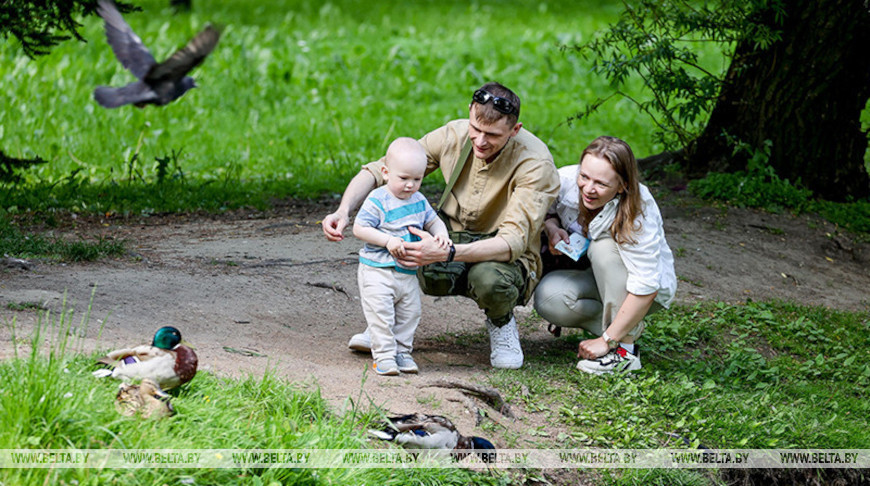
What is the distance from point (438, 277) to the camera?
4.38 metres

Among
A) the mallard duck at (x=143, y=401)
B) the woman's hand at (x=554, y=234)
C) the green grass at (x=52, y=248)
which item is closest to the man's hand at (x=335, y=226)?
the woman's hand at (x=554, y=234)

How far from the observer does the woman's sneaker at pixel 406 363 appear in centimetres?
416

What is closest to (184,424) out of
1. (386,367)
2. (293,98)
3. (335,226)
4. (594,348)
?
(386,367)

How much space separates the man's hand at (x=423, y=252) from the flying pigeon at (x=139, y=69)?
1.72m

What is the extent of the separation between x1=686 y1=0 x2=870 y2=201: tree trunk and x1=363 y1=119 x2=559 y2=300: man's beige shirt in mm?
3765

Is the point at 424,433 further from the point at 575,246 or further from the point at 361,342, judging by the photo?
the point at 575,246

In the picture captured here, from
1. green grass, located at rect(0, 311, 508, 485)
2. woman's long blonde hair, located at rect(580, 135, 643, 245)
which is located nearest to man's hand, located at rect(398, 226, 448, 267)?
green grass, located at rect(0, 311, 508, 485)

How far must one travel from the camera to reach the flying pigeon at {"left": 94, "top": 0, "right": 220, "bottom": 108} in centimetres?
498

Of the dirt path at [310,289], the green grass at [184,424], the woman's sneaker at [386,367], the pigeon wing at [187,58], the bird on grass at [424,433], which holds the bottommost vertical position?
the dirt path at [310,289]

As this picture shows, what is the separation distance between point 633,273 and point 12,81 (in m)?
9.48

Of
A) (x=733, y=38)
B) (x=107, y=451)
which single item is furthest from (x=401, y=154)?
(x=733, y=38)

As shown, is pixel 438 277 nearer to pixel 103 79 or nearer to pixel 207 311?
pixel 207 311

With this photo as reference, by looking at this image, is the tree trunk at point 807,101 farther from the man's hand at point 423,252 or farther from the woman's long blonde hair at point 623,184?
the man's hand at point 423,252

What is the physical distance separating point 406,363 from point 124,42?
2433mm
